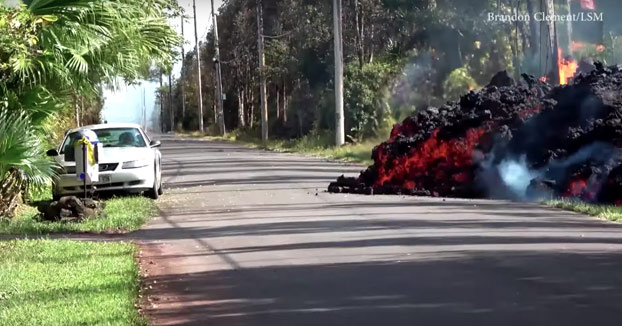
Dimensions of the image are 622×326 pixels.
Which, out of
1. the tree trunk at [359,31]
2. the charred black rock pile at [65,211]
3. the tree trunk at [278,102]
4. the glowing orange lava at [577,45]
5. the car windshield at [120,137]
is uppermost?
the tree trunk at [359,31]

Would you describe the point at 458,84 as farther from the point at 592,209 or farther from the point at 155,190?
the point at 592,209

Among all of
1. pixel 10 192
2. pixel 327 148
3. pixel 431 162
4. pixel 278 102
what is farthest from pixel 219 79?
pixel 10 192

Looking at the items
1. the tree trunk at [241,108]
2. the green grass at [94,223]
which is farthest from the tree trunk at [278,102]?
the green grass at [94,223]

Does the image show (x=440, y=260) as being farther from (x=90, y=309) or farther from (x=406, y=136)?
(x=406, y=136)

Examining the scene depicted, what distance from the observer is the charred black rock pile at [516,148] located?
18719 mm

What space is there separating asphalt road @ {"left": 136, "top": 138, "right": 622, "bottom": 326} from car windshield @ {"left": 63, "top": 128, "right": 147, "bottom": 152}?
6.95 ft

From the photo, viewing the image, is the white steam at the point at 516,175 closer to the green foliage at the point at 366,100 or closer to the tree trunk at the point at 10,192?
the tree trunk at the point at 10,192

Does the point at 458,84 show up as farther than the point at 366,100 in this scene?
No

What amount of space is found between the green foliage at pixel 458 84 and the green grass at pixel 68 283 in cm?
3181

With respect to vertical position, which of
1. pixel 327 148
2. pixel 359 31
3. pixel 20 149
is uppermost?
pixel 359 31

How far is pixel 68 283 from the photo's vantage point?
9.70 meters

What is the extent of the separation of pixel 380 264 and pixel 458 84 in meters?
33.3

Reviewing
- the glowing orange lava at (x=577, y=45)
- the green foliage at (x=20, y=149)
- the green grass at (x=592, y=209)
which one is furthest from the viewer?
the glowing orange lava at (x=577, y=45)

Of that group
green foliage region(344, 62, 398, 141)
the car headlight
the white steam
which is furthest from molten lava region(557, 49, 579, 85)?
the car headlight
